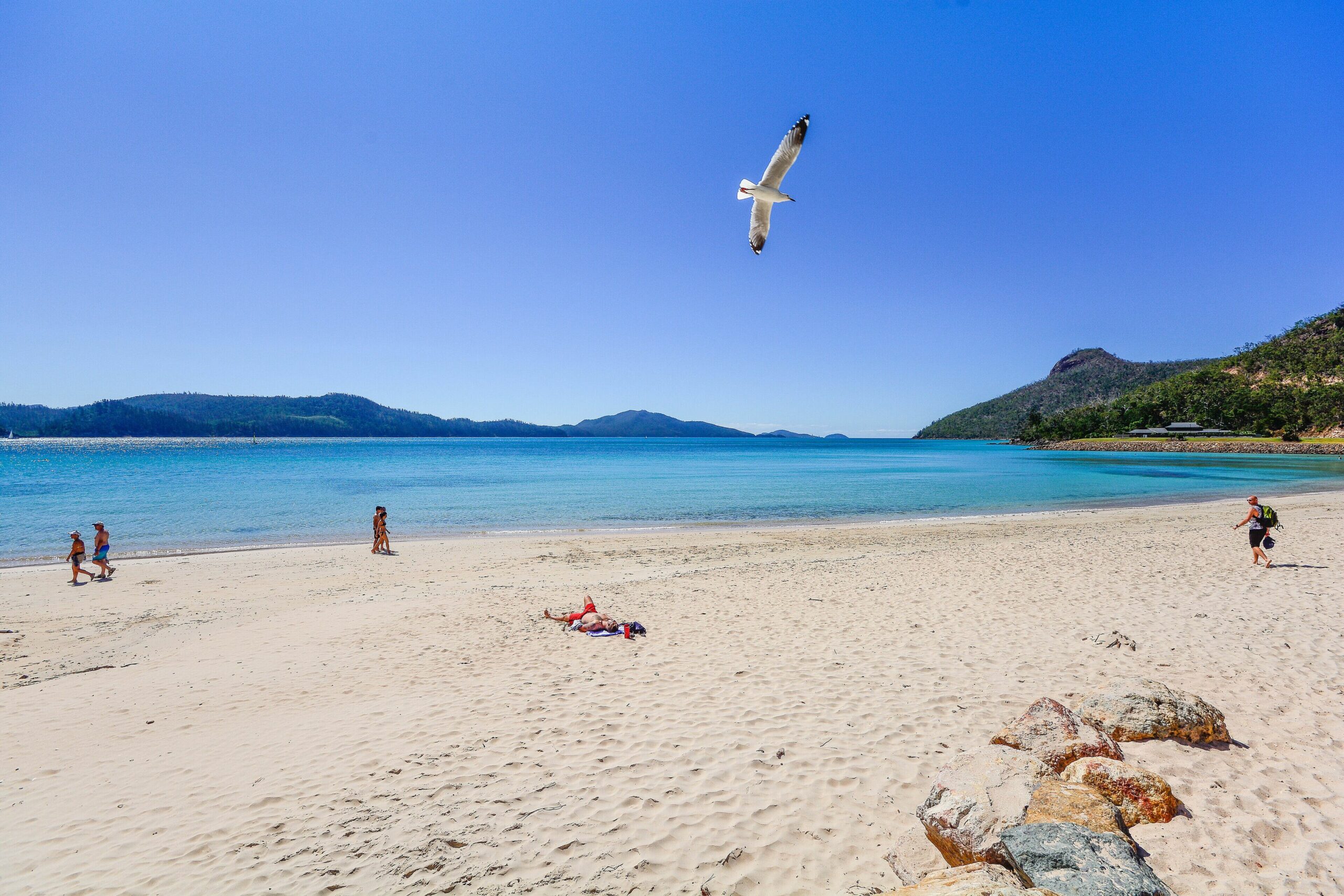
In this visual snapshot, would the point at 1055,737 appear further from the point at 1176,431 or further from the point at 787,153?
the point at 1176,431

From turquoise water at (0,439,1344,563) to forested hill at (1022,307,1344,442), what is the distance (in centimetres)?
2829

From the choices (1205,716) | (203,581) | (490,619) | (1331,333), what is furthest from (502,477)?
(1331,333)

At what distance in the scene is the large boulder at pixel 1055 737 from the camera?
4605 mm

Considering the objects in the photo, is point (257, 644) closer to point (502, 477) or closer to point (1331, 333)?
point (502, 477)

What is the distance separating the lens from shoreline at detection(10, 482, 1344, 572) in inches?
711

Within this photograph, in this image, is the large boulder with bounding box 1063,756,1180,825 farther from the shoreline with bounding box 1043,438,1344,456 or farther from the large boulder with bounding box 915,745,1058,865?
the shoreline with bounding box 1043,438,1344,456

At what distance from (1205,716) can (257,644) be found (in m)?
12.7

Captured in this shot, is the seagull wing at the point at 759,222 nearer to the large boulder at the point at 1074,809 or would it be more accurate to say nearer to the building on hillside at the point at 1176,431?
the large boulder at the point at 1074,809

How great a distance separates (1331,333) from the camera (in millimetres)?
110750

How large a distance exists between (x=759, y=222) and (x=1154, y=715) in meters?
7.30

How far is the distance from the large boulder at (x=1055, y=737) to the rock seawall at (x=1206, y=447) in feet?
333

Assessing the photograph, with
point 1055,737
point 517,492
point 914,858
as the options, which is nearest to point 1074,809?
point 914,858

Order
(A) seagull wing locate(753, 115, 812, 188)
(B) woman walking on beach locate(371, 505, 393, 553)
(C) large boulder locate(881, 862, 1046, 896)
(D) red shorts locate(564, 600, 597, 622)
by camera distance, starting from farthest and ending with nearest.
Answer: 1. (B) woman walking on beach locate(371, 505, 393, 553)
2. (D) red shorts locate(564, 600, 597, 622)
3. (A) seagull wing locate(753, 115, 812, 188)
4. (C) large boulder locate(881, 862, 1046, 896)

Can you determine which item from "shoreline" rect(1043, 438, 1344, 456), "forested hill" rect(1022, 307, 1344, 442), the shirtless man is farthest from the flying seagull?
"forested hill" rect(1022, 307, 1344, 442)
